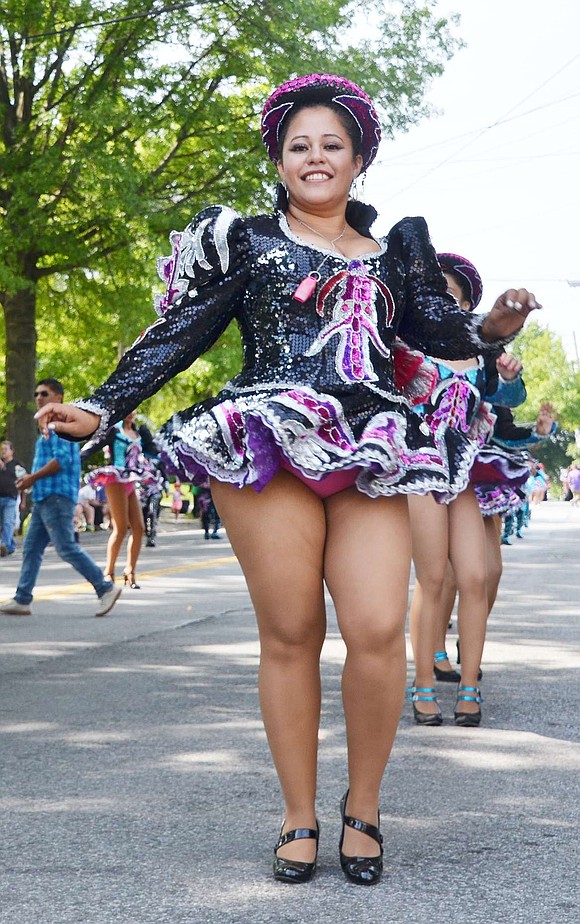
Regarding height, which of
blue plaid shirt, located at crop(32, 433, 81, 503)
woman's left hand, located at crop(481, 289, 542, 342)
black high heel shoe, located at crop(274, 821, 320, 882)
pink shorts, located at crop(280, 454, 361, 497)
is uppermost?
woman's left hand, located at crop(481, 289, 542, 342)

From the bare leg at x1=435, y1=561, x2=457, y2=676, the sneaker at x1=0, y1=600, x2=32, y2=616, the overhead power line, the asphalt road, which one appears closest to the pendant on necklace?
the asphalt road

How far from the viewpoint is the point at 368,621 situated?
354cm

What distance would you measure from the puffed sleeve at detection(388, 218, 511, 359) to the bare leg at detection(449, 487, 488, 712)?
7.14 feet

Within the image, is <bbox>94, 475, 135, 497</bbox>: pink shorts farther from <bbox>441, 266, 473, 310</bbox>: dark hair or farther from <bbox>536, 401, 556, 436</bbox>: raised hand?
<bbox>441, 266, 473, 310</bbox>: dark hair

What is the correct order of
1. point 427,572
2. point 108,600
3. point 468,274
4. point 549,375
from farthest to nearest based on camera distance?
point 549,375 < point 108,600 < point 468,274 < point 427,572

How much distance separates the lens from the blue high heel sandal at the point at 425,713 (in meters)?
5.81

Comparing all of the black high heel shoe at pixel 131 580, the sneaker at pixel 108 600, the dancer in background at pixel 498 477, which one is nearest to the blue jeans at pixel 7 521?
the black high heel shoe at pixel 131 580

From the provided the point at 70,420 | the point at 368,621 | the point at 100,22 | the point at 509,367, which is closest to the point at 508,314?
the point at 368,621

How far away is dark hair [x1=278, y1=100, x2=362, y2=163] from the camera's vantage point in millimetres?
3889

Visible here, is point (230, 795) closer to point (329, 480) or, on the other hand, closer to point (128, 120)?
point (329, 480)

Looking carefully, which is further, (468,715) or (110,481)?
(110,481)

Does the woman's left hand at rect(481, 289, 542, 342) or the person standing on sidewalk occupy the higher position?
the woman's left hand at rect(481, 289, 542, 342)

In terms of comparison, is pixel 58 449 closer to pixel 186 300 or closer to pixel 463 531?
pixel 463 531

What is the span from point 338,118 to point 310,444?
0.97 metres
